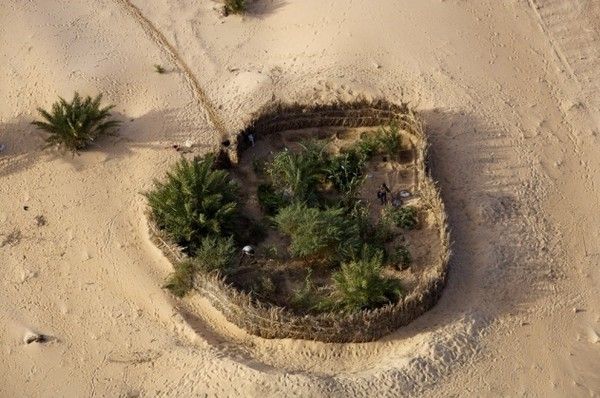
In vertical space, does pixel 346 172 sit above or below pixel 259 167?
below

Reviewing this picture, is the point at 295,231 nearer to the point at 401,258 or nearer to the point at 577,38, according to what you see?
the point at 401,258

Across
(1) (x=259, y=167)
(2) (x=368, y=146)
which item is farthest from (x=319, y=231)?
(2) (x=368, y=146)

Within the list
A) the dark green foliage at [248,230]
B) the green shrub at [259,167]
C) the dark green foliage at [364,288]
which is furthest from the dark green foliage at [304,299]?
the green shrub at [259,167]

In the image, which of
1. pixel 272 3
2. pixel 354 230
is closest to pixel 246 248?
pixel 354 230

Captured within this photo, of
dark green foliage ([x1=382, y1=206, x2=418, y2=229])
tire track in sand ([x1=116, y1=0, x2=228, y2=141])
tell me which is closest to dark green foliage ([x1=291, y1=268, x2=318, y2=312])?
dark green foliage ([x1=382, y1=206, x2=418, y2=229])

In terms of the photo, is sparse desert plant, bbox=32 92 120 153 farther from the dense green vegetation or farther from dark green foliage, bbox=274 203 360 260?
dark green foliage, bbox=274 203 360 260

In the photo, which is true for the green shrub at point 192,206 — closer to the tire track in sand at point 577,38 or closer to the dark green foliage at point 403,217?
the dark green foliage at point 403,217

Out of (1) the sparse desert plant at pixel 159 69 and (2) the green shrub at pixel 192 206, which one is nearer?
(2) the green shrub at pixel 192 206
